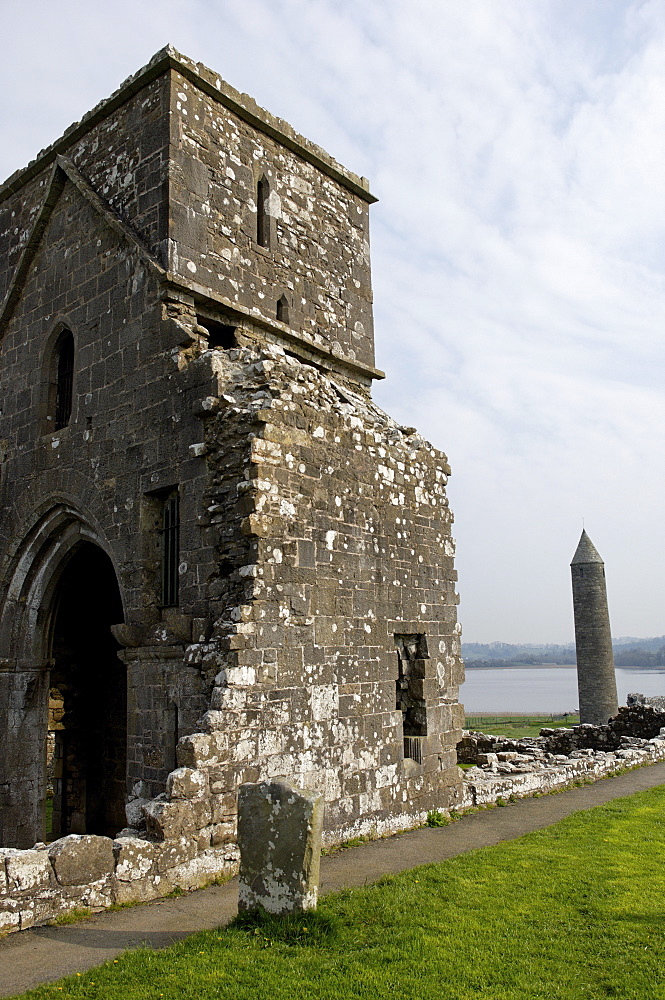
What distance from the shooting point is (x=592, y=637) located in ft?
96.0

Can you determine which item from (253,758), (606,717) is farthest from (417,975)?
(606,717)

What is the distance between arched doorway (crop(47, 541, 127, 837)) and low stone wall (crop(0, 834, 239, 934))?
262 inches

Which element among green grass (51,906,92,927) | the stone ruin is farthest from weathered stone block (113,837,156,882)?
the stone ruin

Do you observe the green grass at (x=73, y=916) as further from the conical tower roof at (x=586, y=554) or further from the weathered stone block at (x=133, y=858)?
the conical tower roof at (x=586, y=554)

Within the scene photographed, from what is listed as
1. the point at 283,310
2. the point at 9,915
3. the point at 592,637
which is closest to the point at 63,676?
the point at 283,310

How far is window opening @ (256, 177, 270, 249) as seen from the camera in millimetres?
11086

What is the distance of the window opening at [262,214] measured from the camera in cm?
1109

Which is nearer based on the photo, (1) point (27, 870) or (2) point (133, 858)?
(1) point (27, 870)

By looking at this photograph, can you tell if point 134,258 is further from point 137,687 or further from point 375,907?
point 375,907

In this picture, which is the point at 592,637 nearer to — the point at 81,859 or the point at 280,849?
the point at 280,849

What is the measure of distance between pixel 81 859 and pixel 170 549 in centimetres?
376

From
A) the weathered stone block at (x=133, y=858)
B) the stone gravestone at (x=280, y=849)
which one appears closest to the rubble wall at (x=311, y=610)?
the weathered stone block at (x=133, y=858)

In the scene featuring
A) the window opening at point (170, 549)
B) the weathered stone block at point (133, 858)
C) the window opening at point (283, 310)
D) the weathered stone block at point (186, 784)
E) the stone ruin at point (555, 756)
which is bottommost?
the stone ruin at point (555, 756)

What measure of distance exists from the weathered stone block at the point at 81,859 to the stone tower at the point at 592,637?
25.9 metres
